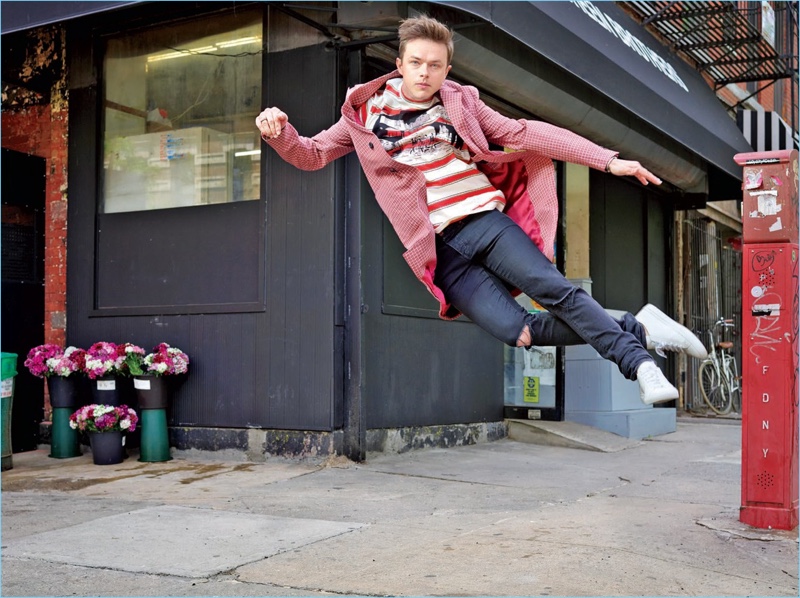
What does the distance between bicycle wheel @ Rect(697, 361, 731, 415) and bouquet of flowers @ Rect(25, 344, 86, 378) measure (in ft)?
33.4

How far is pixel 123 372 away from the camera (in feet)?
29.6

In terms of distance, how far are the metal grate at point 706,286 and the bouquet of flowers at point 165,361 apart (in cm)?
949

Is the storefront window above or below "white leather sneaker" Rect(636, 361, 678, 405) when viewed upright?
above

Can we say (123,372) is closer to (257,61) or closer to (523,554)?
(257,61)

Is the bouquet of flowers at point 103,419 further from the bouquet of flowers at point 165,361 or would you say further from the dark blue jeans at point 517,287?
the dark blue jeans at point 517,287

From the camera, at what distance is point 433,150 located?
3.66m

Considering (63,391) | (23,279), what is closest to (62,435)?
(63,391)

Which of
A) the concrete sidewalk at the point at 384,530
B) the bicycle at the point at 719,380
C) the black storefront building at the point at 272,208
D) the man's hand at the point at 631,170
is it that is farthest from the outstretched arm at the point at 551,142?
the bicycle at the point at 719,380

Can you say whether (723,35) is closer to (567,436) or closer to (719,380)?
(719,380)

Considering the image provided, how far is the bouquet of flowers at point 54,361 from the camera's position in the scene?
9094 millimetres

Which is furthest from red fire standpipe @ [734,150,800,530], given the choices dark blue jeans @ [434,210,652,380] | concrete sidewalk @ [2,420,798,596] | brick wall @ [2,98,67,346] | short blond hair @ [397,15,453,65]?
brick wall @ [2,98,67,346]

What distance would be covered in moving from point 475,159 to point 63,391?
6.81m

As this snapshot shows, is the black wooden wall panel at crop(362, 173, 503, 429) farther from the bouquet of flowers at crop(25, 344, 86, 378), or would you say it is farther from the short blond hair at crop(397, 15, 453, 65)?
the short blond hair at crop(397, 15, 453, 65)

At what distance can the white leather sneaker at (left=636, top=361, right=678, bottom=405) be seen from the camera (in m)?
3.30
